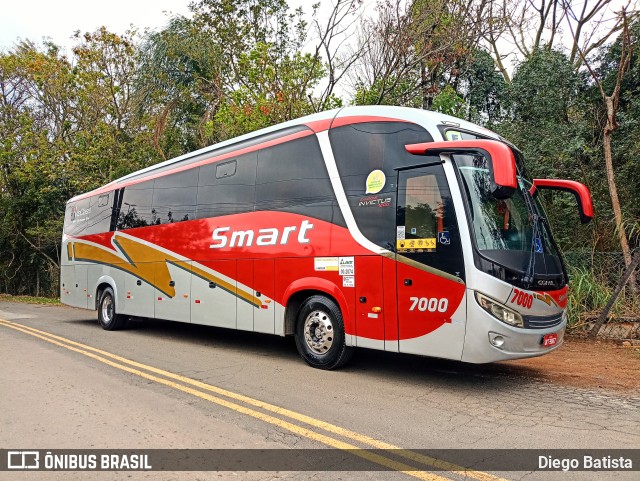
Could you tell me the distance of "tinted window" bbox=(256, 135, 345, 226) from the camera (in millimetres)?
7605

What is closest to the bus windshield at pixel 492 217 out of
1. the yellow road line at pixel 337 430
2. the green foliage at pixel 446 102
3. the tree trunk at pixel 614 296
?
the yellow road line at pixel 337 430

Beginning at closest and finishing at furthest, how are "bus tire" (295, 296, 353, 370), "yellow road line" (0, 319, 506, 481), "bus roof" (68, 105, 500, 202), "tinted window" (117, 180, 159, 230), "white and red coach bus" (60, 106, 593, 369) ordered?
1. "yellow road line" (0, 319, 506, 481)
2. "white and red coach bus" (60, 106, 593, 369)
3. "bus roof" (68, 105, 500, 202)
4. "bus tire" (295, 296, 353, 370)
5. "tinted window" (117, 180, 159, 230)

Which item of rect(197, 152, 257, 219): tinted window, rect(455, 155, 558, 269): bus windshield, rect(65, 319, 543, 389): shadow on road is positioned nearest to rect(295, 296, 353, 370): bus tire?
rect(65, 319, 543, 389): shadow on road

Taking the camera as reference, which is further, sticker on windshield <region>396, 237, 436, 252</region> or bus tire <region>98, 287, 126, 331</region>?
bus tire <region>98, 287, 126, 331</region>

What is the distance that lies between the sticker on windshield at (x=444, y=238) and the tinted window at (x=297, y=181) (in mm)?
1556

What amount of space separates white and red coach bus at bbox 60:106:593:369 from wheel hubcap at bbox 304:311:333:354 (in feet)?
0.07

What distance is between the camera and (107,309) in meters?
13.4

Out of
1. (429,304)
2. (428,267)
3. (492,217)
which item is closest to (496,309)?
(429,304)

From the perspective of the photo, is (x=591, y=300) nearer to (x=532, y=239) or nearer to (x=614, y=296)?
(x=614, y=296)

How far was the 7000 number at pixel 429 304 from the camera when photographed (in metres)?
6.18

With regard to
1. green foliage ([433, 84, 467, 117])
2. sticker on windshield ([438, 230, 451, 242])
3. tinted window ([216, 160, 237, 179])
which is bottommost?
sticker on windshield ([438, 230, 451, 242])

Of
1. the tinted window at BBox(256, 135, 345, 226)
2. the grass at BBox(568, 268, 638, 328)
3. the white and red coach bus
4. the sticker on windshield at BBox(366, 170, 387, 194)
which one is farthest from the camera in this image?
the grass at BBox(568, 268, 638, 328)

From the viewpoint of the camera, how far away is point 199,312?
999 cm

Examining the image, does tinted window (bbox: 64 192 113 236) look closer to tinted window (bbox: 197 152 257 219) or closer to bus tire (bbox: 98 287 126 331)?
bus tire (bbox: 98 287 126 331)
